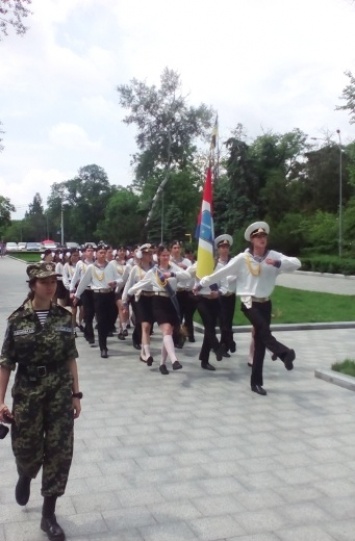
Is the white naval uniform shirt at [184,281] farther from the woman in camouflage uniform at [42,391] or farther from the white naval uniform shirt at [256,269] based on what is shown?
the woman in camouflage uniform at [42,391]

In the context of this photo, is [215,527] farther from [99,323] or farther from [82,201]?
[82,201]

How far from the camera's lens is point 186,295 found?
11.5 metres

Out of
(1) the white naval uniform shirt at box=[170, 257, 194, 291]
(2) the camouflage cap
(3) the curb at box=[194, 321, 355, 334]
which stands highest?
(2) the camouflage cap

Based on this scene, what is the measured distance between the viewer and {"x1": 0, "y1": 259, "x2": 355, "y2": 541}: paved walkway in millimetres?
4188

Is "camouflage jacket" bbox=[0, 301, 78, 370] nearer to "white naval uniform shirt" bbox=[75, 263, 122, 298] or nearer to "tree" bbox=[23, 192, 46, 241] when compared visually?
"white naval uniform shirt" bbox=[75, 263, 122, 298]

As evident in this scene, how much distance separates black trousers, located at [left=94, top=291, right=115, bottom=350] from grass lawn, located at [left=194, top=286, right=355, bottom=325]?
12.1ft

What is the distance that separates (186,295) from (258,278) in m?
3.71

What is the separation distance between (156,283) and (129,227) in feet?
165

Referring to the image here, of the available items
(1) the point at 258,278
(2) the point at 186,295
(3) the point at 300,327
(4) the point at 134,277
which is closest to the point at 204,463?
(1) the point at 258,278

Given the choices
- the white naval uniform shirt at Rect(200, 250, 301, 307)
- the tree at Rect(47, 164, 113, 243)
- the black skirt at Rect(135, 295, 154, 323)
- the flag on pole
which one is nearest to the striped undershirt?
the white naval uniform shirt at Rect(200, 250, 301, 307)

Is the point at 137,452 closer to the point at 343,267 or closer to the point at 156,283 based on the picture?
the point at 156,283

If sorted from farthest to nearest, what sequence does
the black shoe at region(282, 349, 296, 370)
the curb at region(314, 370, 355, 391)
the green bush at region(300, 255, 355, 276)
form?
the green bush at region(300, 255, 355, 276)
the curb at region(314, 370, 355, 391)
the black shoe at region(282, 349, 296, 370)

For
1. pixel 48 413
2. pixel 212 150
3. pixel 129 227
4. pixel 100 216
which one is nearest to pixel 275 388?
pixel 212 150

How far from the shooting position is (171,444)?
590cm
